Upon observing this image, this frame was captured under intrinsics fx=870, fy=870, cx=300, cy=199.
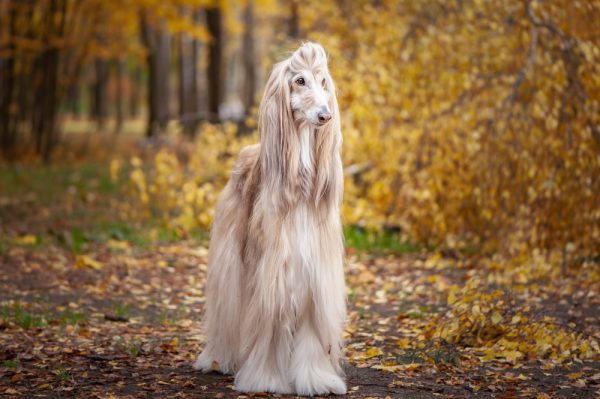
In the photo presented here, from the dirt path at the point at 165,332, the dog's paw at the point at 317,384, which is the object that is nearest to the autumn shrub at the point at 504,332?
the dirt path at the point at 165,332

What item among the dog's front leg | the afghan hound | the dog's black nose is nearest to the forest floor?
the dog's front leg

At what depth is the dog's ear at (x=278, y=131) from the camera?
451 centimetres

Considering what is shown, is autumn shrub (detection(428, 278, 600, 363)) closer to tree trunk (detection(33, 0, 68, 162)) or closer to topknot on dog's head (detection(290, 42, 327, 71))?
topknot on dog's head (detection(290, 42, 327, 71))

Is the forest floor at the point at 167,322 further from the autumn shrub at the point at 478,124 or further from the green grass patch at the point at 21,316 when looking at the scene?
the autumn shrub at the point at 478,124

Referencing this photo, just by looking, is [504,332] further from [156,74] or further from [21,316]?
[156,74]

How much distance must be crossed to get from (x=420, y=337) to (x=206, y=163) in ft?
19.3

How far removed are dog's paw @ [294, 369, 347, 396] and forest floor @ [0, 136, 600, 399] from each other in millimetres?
97

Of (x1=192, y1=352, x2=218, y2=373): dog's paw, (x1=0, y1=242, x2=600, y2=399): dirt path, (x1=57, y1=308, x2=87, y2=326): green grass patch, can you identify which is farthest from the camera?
(x1=57, y1=308, x2=87, y2=326): green grass patch

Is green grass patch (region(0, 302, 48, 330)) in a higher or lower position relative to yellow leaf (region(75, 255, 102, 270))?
lower

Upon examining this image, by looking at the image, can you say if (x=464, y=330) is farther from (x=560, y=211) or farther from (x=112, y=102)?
(x=112, y=102)

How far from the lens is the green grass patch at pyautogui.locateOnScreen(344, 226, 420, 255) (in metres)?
9.70

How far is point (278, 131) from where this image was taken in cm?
452

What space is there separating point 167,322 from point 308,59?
9.78ft

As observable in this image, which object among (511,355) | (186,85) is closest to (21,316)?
(511,355)
